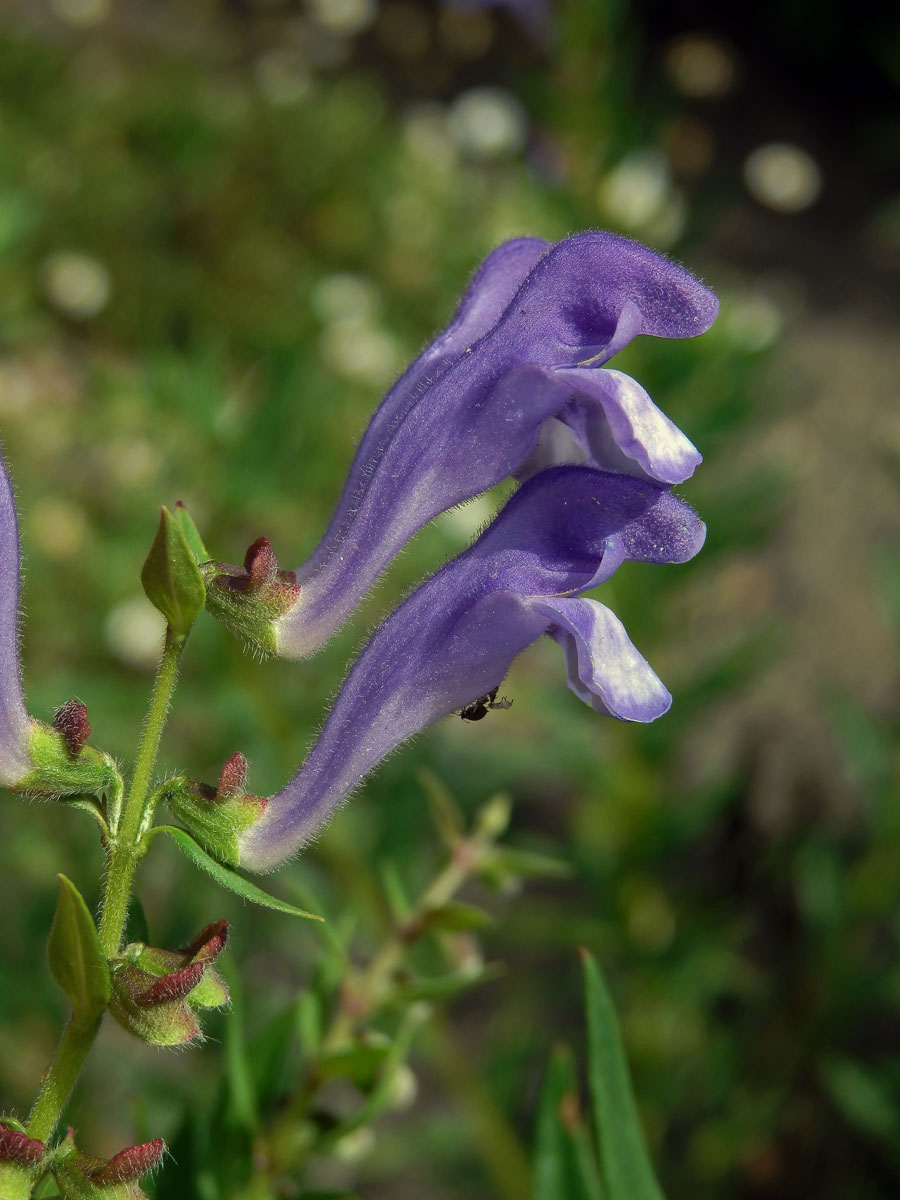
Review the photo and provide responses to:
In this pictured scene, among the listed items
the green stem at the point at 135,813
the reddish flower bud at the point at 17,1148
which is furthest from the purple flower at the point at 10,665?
the reddish flower bud at the point at 17,1148

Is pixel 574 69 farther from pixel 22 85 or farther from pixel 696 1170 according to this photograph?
pixel 22 85

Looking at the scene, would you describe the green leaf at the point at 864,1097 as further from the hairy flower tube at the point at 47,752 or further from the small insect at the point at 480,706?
the hairy flower tube at the point at 47,752

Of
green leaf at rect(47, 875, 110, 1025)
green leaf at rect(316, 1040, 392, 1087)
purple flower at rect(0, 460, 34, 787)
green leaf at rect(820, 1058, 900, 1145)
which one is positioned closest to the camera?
green leaf at rect(47, 875, 110, 1025)

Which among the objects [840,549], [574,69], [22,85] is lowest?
[22,85]

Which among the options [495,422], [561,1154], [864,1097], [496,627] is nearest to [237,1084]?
[561,1154]

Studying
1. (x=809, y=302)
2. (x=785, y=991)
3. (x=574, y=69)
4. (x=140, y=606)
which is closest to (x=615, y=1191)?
(x=785, y=991)

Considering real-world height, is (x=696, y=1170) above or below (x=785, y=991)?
below

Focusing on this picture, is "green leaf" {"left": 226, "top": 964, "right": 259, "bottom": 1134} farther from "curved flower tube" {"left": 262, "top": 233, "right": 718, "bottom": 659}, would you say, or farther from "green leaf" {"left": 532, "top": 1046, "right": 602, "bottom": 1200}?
"curved flower tube" {"left": 262, "top": 233, "right": 718, "bottom": 659}

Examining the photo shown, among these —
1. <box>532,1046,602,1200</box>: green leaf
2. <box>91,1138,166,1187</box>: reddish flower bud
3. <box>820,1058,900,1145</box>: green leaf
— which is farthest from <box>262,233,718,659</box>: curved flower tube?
<box>820,1058,900,1145</box>: green leaf
